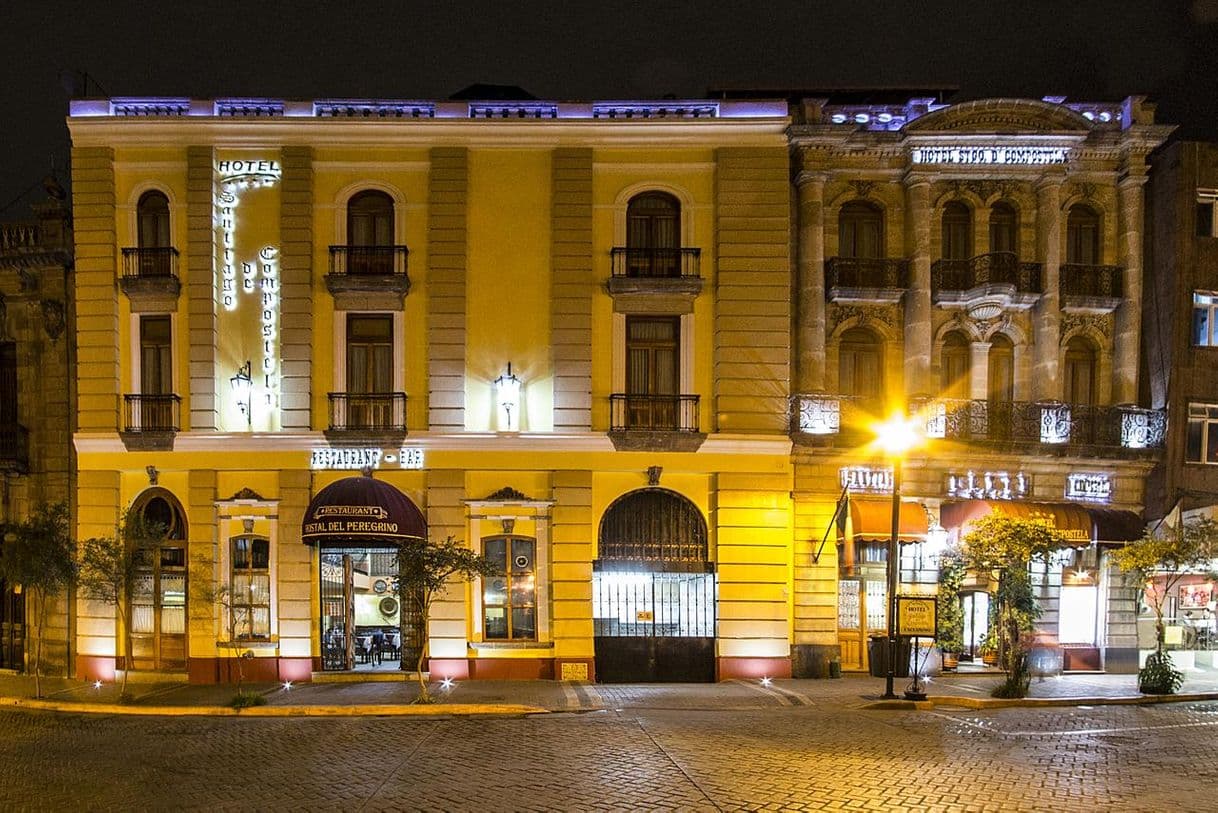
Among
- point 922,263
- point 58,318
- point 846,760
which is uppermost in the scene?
point 922,263

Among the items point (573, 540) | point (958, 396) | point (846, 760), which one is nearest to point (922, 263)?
point (958, 396)

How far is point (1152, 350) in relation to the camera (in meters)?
21.5

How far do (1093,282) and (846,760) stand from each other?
15355 mm

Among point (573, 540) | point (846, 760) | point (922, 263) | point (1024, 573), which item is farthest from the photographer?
point (922, 263)

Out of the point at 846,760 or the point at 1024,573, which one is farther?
the point at 1024,573

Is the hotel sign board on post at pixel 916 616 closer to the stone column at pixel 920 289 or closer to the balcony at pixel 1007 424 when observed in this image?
the balcony at pixel 1007 424

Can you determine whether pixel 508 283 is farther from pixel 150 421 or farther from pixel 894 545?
pixel 894 545

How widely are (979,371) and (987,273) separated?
2.47m

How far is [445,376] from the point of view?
19703mm

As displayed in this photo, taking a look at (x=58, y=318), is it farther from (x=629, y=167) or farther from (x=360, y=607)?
(x=629, y=167)

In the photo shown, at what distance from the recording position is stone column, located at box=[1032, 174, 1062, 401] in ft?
68.6

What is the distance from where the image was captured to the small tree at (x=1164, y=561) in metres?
17.9

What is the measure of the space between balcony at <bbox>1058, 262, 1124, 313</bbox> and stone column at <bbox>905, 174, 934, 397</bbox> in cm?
362

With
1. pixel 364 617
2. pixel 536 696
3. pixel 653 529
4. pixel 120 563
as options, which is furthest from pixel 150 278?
pixel 653 529
